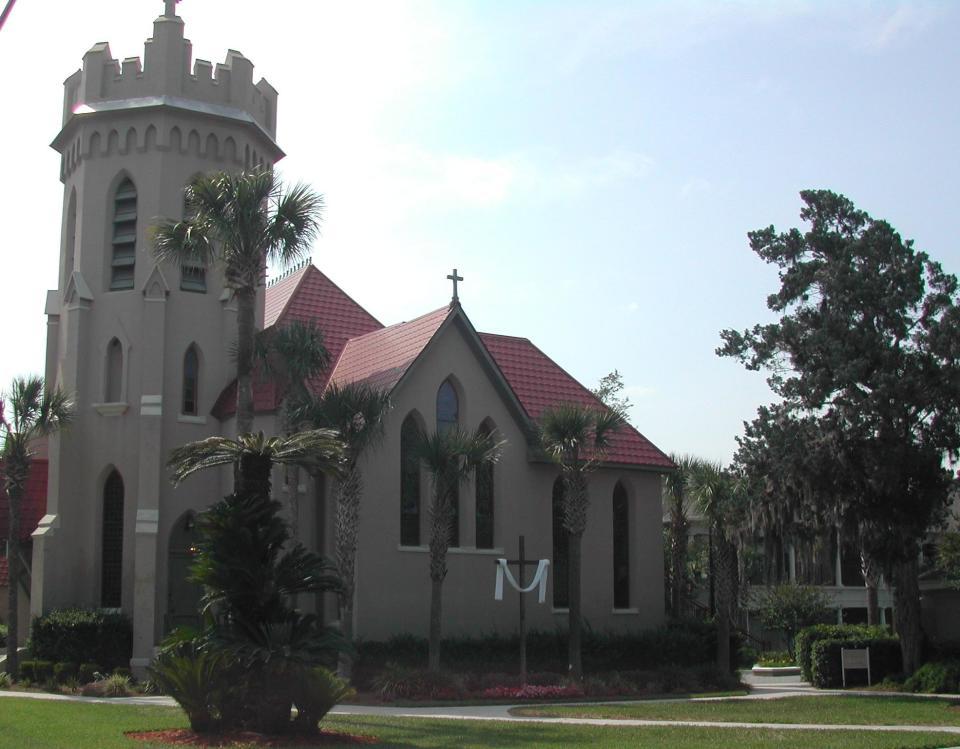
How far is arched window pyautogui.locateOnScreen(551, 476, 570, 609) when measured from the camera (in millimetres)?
33438

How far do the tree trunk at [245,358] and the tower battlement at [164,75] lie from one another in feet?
32.5

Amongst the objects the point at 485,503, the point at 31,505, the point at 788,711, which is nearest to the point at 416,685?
the point at 485,503

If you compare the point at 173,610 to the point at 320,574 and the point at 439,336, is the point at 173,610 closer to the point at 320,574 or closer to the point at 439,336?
the point at 439,336

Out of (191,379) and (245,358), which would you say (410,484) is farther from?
(245,358)

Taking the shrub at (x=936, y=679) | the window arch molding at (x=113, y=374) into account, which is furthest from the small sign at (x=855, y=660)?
the window arch molding at (x=113, y=374)

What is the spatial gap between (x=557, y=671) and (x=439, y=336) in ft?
31.1

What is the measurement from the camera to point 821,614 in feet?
164

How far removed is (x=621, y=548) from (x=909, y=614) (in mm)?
8505

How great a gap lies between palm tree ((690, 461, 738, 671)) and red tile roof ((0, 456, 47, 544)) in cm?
2069

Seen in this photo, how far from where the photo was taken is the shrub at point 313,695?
17328mm

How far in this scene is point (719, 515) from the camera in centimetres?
3759

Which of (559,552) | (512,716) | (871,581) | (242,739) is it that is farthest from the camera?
(871,581)

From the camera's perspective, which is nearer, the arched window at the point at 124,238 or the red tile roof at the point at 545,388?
the arched window at the point at 124,238

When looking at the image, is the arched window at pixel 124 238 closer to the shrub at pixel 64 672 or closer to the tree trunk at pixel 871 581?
the shrub at pixel 64 672
